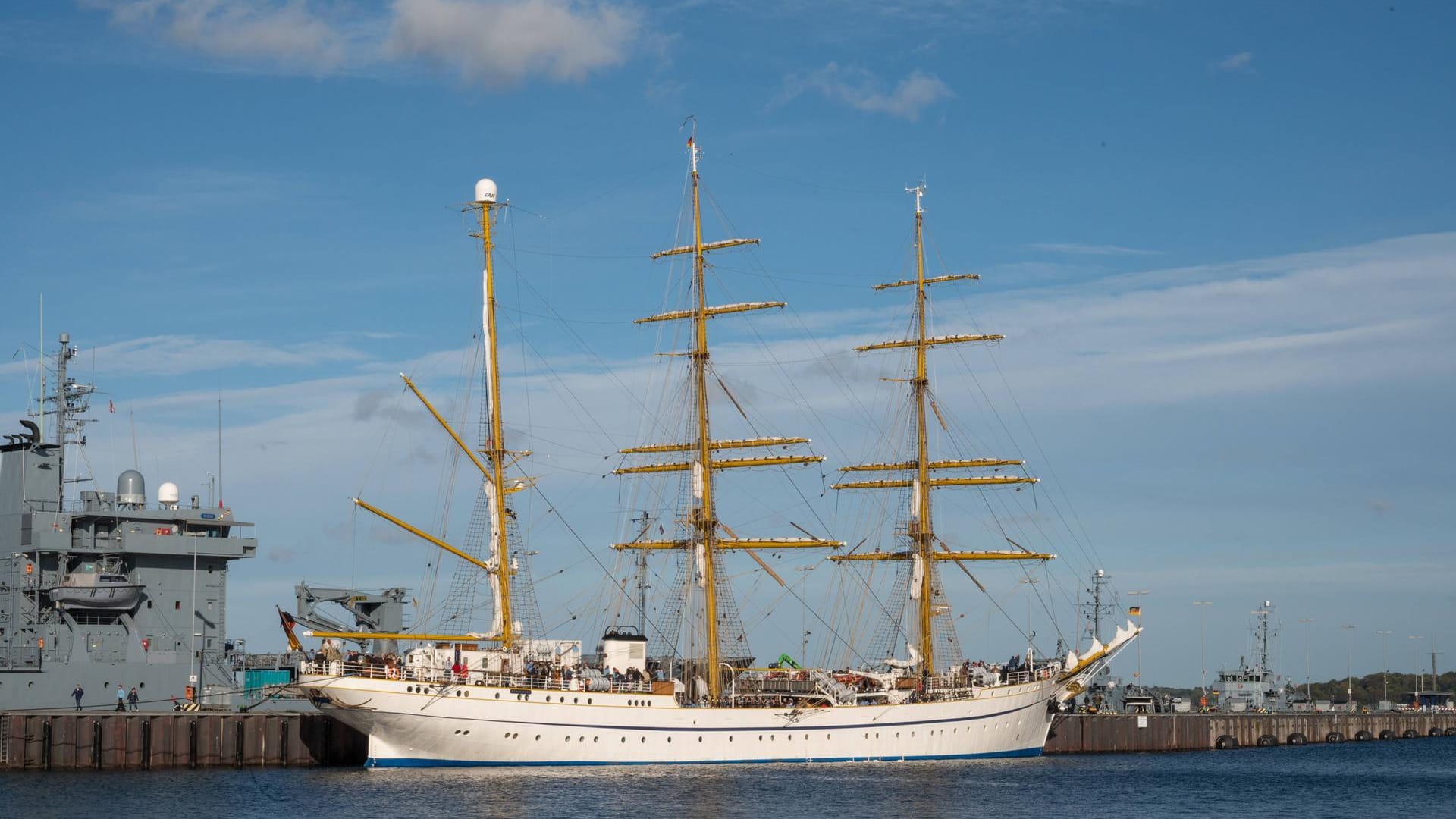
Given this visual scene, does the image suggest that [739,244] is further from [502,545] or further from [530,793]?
[530,793]

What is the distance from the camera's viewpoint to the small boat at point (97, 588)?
233 feet

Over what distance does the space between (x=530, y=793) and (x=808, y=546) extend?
2243 centimetres

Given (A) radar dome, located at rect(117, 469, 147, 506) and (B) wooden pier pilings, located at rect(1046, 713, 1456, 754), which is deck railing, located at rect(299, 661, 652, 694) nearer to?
(A) radar dome, located at rect(117, 469, 147, 506)

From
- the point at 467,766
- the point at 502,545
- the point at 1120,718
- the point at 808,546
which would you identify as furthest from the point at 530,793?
the point at 1120,718

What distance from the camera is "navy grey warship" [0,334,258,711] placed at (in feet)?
231

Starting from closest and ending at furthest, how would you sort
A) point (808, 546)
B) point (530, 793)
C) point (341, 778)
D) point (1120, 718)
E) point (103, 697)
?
point (530, 793) → point (341, 778) → point (103, 697) → point (808, 546) → point (1120, 718)

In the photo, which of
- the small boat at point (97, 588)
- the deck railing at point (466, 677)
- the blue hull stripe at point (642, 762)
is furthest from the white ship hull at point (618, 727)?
the small boat at point (97, 588)

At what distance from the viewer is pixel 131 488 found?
245 ft

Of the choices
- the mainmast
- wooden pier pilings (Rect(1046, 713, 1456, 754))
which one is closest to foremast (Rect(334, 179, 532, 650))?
the mainmast

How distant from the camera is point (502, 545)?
70438 mm

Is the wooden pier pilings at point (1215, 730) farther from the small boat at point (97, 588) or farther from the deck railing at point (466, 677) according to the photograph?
the small boat at point (97, 588)

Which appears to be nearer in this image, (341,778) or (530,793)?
(530,793)

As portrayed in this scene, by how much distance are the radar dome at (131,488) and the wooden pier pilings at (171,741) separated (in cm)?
1162

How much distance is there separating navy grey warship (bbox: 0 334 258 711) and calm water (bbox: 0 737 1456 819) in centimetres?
940
